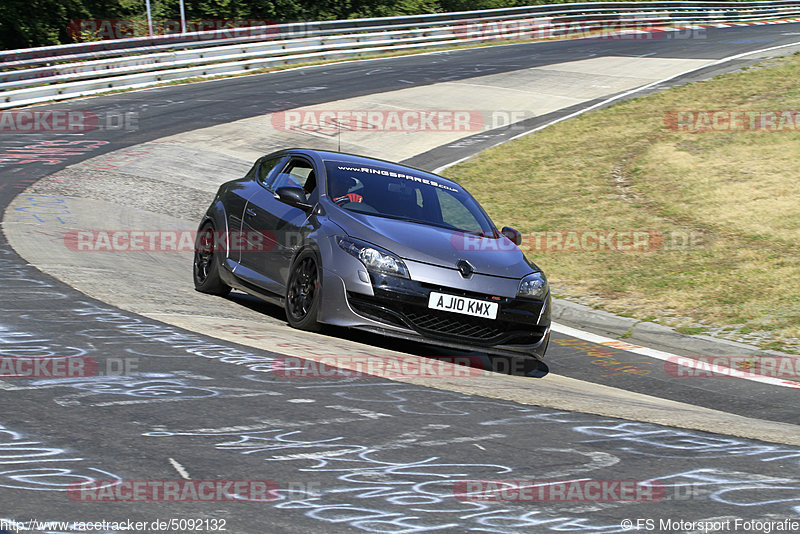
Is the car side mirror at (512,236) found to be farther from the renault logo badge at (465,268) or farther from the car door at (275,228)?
the car door at (275,228)

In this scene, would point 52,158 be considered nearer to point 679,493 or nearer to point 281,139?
point 281,139

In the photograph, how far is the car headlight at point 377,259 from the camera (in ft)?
24.1

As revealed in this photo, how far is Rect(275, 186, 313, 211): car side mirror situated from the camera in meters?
8.27

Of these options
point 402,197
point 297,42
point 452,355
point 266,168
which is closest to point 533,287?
point 452,355

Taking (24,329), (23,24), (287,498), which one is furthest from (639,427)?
(23,24)

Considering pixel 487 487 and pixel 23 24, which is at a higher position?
pixel 23 24

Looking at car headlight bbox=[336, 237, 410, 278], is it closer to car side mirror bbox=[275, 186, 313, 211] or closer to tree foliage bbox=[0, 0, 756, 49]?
car side mirror bbox=[275, 186, 313, 211]

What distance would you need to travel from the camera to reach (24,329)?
6.92 meters

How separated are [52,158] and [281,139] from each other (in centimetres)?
463

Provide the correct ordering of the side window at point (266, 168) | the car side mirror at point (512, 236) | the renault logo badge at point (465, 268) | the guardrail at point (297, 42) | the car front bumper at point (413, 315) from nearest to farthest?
the car front bumper at point (413, 315) → the renault logo badge at point (465, 268) → the car side mirror at point (512, 236) → the side window at point (266, 168) → the guardrail at point (297, 42)

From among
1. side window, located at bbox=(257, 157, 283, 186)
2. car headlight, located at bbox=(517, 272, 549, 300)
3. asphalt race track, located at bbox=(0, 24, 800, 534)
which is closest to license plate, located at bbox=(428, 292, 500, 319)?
car headlight, located at bbox=(517, 272, 549, 300)

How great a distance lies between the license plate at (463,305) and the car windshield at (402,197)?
3.84ft

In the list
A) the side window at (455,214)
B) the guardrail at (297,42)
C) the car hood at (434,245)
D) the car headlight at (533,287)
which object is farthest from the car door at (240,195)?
the guardrail at (297,42)

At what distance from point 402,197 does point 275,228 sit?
118 centimetres
